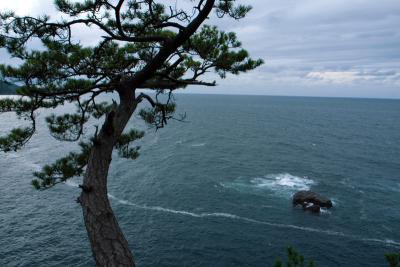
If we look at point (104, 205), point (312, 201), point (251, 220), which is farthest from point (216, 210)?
point (104, 205)

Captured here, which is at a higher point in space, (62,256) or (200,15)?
(200,15)

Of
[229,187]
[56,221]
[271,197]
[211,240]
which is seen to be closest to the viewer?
[211,240]

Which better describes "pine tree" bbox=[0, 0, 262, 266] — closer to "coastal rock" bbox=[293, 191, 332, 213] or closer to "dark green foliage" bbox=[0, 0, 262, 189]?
"dark green foliage" bbox=[0, 0, 262, 189]

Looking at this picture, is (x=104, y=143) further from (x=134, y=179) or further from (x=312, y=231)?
(x=134, y=179)

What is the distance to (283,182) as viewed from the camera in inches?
2170

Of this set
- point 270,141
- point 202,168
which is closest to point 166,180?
point 202,168

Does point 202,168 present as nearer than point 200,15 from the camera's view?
No

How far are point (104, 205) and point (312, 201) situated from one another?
137 ft

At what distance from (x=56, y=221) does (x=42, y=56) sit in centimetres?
3718

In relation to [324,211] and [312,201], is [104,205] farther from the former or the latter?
[312,201]

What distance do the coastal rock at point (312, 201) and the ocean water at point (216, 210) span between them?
1.15 metres

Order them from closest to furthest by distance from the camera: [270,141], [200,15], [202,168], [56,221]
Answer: [200,15] → [56,221] → [202,168] → [270,141]

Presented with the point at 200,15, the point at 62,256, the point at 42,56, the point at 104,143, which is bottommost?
the point at 62,256

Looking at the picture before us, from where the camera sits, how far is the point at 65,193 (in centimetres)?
4934
